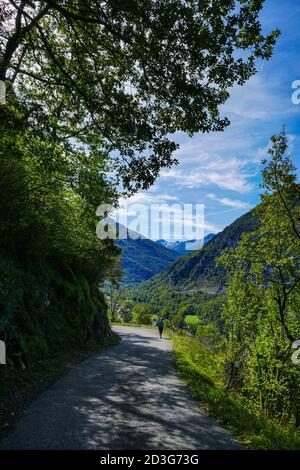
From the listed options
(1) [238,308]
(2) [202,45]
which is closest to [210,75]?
(2) [202,45]

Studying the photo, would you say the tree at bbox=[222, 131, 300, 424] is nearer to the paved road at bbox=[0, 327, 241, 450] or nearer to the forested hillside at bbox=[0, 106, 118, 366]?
the paved road at bbox=[0, 327, 241, 450]

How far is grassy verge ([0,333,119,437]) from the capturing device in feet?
25.6

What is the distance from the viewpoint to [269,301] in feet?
56.3

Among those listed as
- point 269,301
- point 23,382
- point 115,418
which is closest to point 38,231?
point 23,382

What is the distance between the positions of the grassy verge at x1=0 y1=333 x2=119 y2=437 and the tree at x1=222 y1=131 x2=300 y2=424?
852 centimetres

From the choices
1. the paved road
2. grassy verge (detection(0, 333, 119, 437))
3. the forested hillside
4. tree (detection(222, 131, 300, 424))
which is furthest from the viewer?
tree (detection(222, 131, 300, 424))

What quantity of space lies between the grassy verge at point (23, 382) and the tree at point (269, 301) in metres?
8.52

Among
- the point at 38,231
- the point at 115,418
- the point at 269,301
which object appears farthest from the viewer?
the point at 269,301

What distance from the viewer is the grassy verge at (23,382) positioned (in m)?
7.80

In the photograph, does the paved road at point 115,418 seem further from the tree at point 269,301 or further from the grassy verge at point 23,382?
the tree at point 269,301

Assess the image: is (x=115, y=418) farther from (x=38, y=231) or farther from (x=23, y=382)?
(x=38, y=231)

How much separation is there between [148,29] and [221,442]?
9.89 metres

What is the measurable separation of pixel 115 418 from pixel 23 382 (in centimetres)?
378

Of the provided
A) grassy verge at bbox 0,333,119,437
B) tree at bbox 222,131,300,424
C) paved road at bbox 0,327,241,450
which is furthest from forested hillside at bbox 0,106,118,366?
tree at bbox 222,131,300,424
